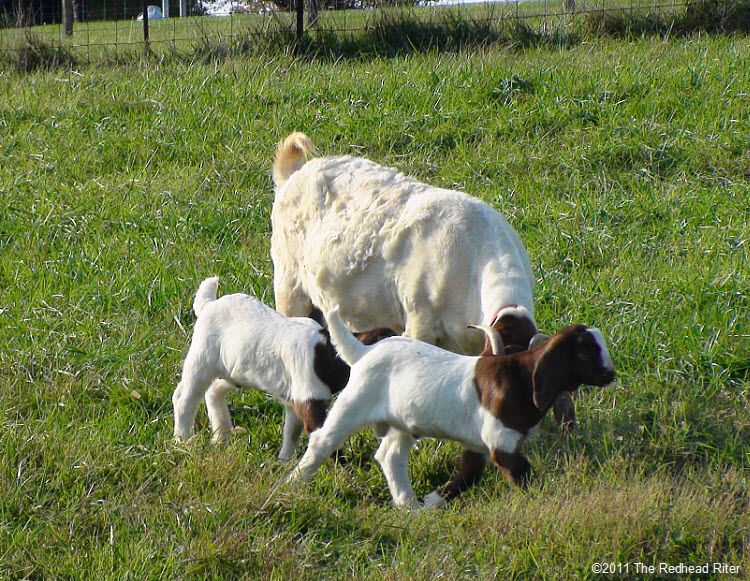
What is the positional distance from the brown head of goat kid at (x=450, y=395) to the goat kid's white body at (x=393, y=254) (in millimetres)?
713

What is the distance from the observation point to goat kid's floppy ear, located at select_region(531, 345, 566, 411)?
13.7ft

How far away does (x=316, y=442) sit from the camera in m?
4.57

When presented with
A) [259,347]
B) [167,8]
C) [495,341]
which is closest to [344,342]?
[259,347]

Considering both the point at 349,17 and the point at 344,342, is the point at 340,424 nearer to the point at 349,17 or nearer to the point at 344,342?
the point at 344,342

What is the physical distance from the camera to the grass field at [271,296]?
4312 mm

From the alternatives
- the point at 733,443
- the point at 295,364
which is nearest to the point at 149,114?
the point at 295,364

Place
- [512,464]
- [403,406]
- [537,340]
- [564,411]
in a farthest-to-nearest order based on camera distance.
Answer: [564,411] < [537,340] < [403,406] < [512,464]

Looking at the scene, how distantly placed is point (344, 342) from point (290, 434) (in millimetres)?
731

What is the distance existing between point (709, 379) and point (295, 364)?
2.39 m

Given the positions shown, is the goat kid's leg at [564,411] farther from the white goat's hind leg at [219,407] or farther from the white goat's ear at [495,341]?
the white goat's hind leg at [219,407]

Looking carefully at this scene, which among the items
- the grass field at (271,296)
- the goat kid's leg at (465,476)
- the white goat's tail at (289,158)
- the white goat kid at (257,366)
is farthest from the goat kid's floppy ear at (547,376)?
the white goat's tail at (289,158)

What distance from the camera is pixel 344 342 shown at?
465cm

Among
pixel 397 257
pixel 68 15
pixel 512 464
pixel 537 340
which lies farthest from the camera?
pixel 68 15

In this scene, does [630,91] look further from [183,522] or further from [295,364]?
[183,522]
